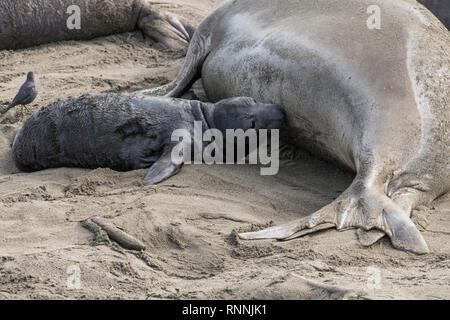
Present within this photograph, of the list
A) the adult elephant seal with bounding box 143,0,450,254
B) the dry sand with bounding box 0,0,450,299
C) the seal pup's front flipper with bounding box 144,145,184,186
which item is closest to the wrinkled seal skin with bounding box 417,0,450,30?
the adult elephant seal with bounding box 143,0,450,254

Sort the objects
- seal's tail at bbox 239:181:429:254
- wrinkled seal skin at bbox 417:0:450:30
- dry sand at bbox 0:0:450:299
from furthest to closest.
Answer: wrinkled seal skin at bbox 417:0:450:30
seal's tail at bbox 239:181:429:254
dry sand at bbox 0:0:450:299

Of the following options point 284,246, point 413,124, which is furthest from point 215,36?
point 284,246

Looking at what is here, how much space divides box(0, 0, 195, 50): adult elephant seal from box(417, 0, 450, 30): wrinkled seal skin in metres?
2.21

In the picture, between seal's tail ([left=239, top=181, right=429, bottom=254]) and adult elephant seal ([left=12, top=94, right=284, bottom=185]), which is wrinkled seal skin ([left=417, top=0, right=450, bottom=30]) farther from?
seal's tail ([left=239, top=181, right=429, bottom=254])

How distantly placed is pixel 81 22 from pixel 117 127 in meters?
2.85

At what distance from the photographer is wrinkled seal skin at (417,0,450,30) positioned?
618 cm

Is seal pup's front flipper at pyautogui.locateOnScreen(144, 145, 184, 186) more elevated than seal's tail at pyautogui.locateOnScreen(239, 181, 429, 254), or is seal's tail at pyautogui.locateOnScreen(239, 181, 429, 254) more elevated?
seal's tail at pyautogui.locateOnScreen(239, 181, 429, 254)

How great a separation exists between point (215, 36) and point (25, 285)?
115 inches

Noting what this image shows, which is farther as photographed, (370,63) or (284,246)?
(370,63)

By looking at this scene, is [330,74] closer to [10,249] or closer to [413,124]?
[413,124]

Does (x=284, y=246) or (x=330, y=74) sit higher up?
(x=330, y=74)

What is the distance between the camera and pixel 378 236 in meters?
3.81
